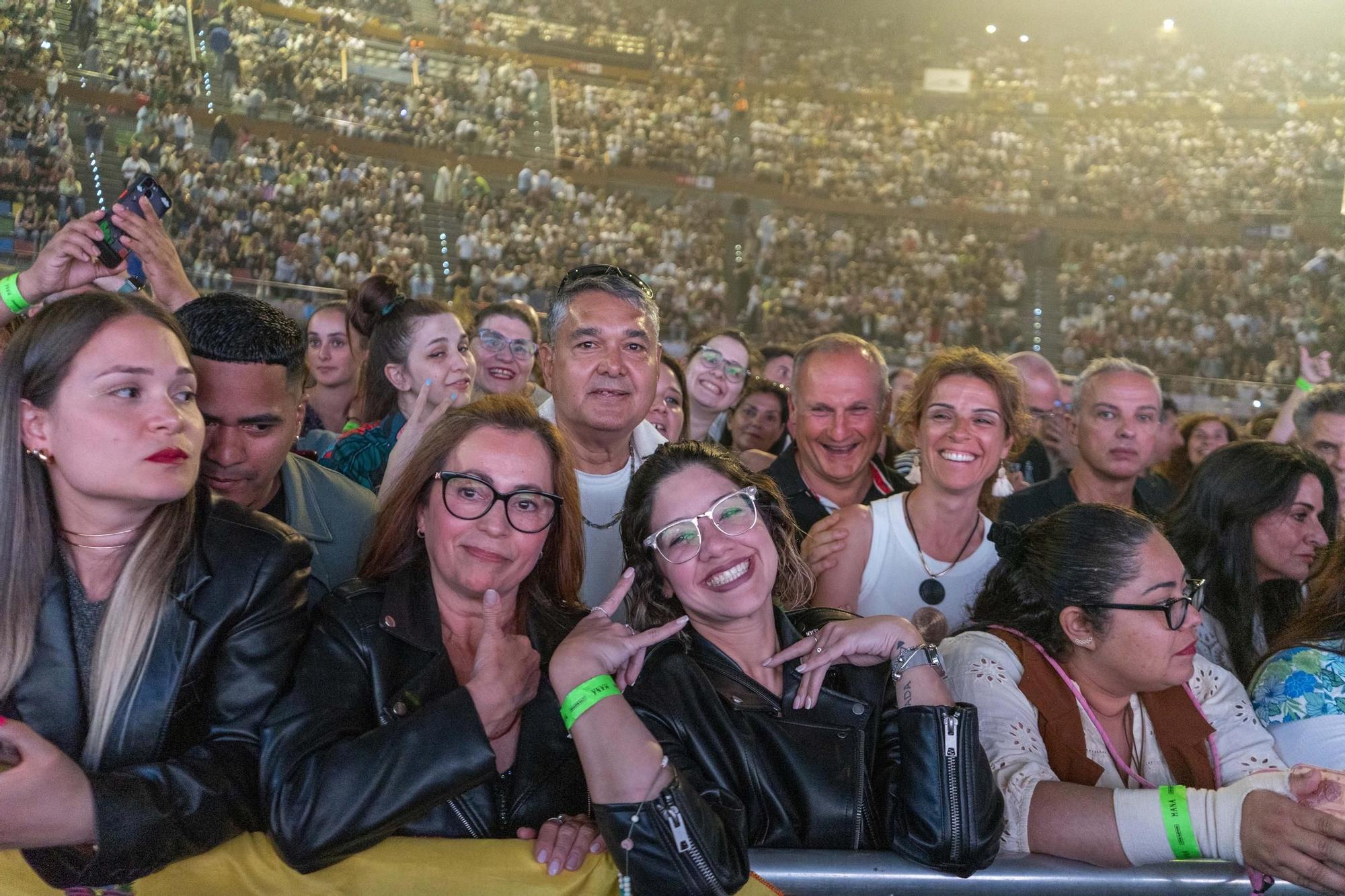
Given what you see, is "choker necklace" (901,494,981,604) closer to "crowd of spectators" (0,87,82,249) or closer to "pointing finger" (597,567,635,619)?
"pointing finger" (597,567,635,619)

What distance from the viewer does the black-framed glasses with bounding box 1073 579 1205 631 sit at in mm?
1950

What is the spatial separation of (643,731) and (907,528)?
147 centimetres

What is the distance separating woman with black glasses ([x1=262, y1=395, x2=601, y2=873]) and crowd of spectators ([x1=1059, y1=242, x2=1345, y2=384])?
1425 cm

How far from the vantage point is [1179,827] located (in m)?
1.66

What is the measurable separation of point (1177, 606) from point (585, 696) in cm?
110

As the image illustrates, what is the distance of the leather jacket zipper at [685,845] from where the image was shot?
1518 millimetres

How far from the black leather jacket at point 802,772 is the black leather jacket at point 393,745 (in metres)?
0.20

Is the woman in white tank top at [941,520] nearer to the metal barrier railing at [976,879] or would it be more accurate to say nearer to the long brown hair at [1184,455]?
the metal barrier railing at [976,879]

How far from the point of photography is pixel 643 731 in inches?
63.0

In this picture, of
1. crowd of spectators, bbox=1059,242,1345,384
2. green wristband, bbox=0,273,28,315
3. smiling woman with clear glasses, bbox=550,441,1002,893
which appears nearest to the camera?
smiling woman with clear glasses, bbox=550,441,1002,893

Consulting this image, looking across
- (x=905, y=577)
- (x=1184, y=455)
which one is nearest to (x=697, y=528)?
(x=905, y=577)

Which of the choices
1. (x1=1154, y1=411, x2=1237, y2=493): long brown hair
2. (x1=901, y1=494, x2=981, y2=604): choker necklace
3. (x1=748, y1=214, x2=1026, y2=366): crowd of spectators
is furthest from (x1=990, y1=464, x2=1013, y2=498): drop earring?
→ (x1=748, y1=214, x2=1026, y2=366): crowd of spectators

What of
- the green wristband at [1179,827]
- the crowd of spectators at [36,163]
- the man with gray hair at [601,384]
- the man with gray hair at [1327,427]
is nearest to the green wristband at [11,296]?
the man with gray hair at [601,384]

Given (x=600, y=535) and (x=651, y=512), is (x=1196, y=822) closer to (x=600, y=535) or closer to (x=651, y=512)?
(x=651, y=512)
